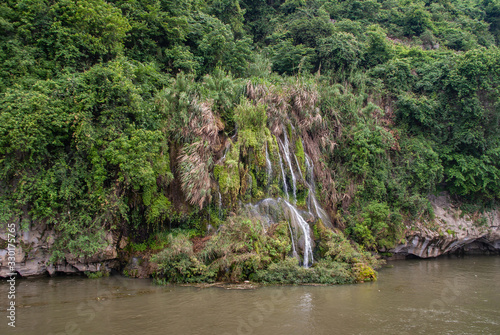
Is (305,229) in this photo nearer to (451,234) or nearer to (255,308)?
(255,308)

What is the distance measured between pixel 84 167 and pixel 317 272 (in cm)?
872

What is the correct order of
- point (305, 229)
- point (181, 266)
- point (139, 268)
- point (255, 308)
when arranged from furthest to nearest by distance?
point (305, 229) → point (139, 268) → point (181, 266) → point (255, 308)

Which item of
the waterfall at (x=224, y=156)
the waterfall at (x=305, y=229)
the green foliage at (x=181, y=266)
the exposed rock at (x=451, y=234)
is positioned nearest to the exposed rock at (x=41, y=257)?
the green foliage at (x=181, y=266)

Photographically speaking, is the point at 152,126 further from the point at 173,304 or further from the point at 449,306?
the point at 449,306

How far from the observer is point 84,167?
11.9 metres

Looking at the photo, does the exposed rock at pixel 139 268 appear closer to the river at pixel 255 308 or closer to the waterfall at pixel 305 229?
the river at pixel 255 308

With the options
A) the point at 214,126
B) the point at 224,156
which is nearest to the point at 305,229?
the point at 224,156

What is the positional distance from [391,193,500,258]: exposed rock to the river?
450 centimetres

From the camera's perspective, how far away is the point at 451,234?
16641mm

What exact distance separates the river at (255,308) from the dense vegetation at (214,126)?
117 centimetres

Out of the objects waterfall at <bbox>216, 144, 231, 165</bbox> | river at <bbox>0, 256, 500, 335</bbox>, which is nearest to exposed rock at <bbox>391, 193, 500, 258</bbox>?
river at <bbox>0, 256, 500, 335</bbox>

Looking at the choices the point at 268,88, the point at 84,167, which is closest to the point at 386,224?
the point at 268,88

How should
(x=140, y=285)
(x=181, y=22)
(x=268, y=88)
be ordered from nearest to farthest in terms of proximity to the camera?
(x=140, y=285)
(x=268, y=88)
(x=181, y=22)

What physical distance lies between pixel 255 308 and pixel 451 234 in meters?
12.7
